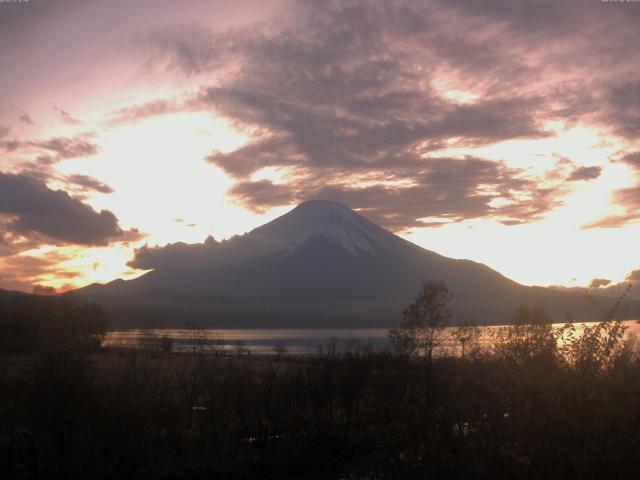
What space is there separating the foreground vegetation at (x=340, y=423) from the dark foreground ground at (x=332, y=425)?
0.03 meters

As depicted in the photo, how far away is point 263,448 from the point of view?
46.4ft

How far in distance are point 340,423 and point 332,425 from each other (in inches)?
83.0

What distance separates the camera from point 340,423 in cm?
1662

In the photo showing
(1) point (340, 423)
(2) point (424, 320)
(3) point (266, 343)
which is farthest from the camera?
(3) point (266, 343)

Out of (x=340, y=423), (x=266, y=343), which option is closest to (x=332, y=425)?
(x=340, y=423)

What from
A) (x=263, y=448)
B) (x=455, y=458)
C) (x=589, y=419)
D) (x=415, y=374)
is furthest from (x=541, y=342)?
(x=415, y=374)

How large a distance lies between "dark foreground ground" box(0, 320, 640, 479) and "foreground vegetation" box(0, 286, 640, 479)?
1.0 inches

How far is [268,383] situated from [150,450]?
140 inches

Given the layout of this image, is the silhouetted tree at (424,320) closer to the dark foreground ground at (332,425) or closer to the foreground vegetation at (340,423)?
the foreground vegetation at (340,423)

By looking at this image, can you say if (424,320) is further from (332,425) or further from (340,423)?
(332,425)

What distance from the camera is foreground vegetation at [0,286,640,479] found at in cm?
888

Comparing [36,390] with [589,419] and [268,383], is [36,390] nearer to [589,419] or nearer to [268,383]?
[268,383]

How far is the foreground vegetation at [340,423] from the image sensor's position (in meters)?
8.88

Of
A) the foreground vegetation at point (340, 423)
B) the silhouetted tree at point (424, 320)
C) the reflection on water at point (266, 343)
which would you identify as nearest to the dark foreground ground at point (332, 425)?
the foreground vegetation at point (340, 423)
